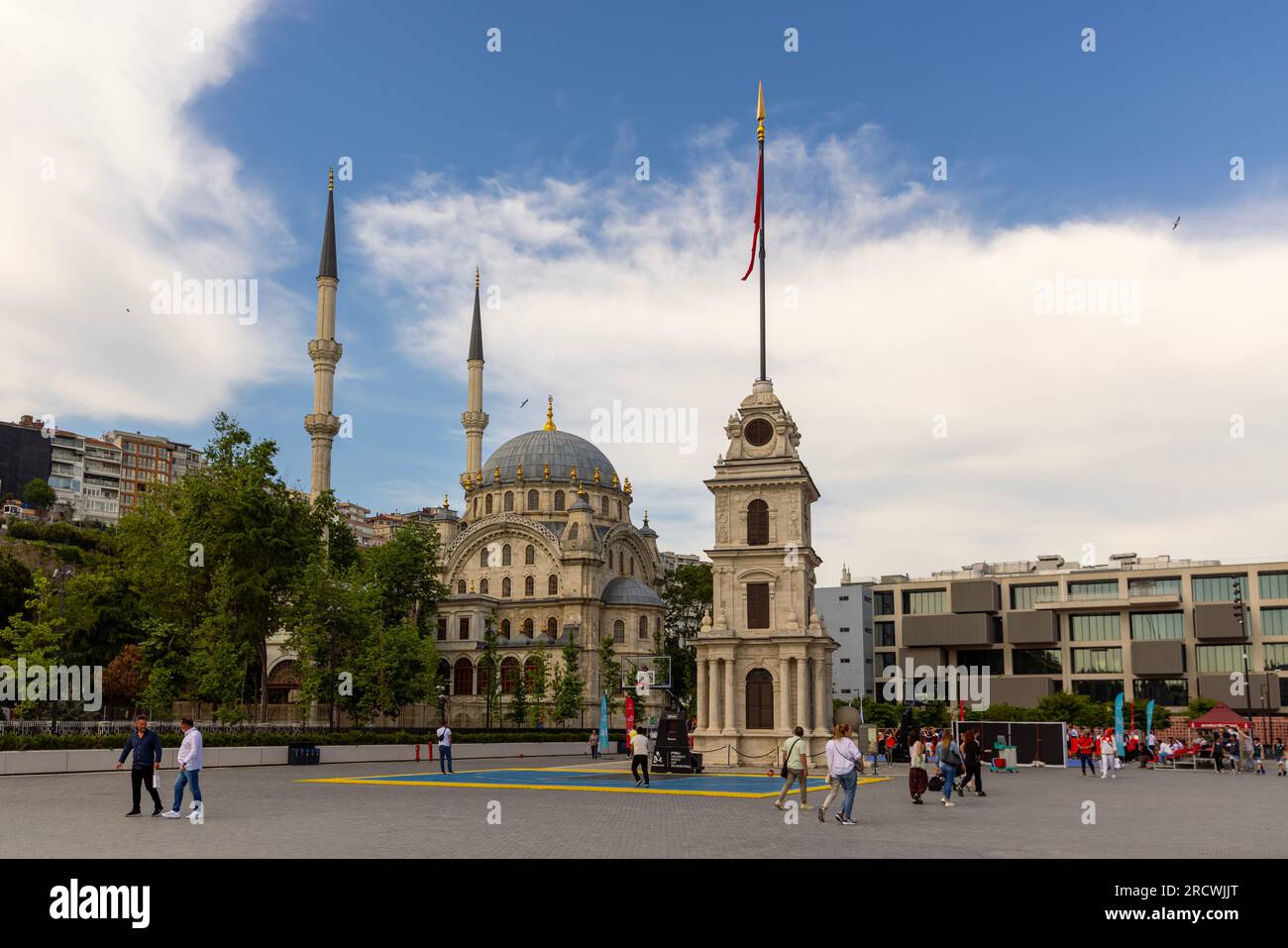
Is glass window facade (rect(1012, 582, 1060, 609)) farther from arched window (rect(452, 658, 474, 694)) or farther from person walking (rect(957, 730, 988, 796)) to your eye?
person walking (rect(957, 730, 988, 796))

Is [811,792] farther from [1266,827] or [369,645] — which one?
[369,645]

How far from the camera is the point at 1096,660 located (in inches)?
3086

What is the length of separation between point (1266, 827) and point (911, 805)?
6.57 meters

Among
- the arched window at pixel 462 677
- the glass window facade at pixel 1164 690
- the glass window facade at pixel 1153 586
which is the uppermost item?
the glass window facade at pixel 1153 586

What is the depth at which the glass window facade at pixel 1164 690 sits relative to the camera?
74.5 meters

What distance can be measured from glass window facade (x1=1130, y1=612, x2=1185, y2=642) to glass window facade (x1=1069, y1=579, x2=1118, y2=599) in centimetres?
249

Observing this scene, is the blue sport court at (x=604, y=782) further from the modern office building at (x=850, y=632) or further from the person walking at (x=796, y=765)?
the modern office building at (x=850, y=632)

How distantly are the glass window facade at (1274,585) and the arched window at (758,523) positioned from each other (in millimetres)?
46946

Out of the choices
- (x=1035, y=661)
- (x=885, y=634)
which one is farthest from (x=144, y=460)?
(x=1035, y=661)

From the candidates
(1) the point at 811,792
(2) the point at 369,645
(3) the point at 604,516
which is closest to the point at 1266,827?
(1) the point at 811,792

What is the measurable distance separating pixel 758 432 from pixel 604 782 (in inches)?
774

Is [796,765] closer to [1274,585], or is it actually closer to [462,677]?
[462,677]

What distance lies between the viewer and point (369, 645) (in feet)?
162

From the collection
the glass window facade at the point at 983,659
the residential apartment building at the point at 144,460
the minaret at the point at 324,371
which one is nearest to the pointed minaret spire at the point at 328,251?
the minaret at the point at 324,371
